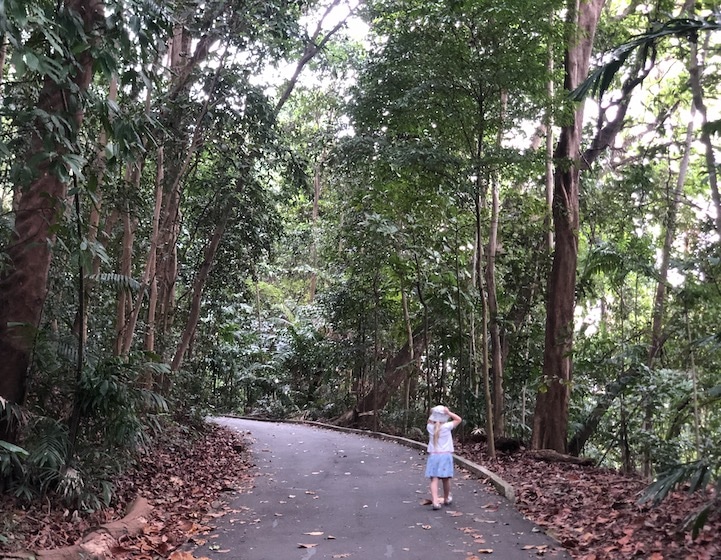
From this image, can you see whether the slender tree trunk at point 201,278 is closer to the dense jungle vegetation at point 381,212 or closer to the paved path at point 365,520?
the dense jungle vegetation at point 381,212

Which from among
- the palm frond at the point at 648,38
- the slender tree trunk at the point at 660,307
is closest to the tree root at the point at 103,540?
the palm frond at the point at 648,38

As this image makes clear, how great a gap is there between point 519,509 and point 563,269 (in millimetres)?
6001

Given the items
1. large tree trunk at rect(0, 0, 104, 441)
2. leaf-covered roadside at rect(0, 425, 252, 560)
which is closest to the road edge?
leaf-covered roadside at rect(0, 425, 252, 560)

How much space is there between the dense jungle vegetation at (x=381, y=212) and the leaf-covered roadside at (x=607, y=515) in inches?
27.9

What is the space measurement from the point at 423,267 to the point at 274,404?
1292cm

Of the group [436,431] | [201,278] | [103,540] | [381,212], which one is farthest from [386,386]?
[103,540]

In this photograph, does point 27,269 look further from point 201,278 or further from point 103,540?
point 201,278

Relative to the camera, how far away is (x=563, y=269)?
12734 millimetres

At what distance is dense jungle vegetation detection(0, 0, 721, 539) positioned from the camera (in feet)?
21.4

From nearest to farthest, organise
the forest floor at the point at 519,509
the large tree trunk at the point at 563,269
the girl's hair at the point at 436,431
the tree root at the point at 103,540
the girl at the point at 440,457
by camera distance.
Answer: the tree root at the point at 103,540 → the forest floor at the point at 519,509 → the girl at the point at 440,457 → the girl's hair at the point at 436,431 → the large tree trunk at the point at 563,269

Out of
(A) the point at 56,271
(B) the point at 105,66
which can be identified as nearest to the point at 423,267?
(A) the point at 56,271

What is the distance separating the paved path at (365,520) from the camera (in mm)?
6277

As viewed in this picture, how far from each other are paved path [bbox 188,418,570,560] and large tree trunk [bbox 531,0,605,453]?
274cm

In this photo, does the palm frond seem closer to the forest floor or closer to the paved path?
the forest floor
